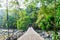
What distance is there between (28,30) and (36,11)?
249mm

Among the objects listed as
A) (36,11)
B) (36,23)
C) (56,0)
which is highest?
(56,0)

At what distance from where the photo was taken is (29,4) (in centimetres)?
209

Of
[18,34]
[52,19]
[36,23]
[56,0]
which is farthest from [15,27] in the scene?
[56,0]

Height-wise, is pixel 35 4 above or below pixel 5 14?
above

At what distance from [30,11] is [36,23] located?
0.53 ft

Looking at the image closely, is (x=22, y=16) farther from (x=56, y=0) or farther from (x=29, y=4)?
(x=56, y=0)

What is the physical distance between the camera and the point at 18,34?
2082 mm

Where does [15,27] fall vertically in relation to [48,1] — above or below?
below

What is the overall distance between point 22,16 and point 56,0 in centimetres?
45

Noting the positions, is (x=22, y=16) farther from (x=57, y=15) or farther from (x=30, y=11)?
(x=57, y=15)

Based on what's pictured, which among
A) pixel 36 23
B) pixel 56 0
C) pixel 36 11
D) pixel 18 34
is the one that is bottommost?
pixel 18 34

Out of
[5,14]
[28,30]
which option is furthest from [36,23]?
[5,14]

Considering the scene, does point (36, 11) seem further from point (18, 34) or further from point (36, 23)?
point (18, 34)

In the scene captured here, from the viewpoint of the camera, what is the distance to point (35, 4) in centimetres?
210
